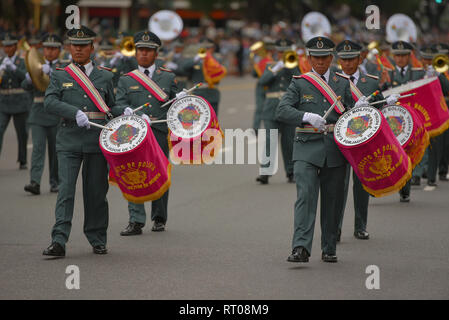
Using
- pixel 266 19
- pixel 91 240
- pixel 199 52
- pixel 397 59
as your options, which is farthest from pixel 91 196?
pixel 266 19

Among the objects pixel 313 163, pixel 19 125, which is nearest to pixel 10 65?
pixel 19 125

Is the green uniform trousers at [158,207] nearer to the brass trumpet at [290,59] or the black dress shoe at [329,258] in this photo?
the black dress shoe at [329,258]

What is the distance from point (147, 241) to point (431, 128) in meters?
4.84

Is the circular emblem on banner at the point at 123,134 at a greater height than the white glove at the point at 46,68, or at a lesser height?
lesser

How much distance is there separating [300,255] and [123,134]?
1.94 meters

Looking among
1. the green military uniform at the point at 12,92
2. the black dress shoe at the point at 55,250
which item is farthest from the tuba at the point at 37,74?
the black dress shoe at the point at 55,250

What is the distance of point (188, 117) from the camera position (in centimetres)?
1095

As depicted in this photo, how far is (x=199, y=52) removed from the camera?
19.2 meters

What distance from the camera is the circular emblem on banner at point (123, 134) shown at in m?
9.25

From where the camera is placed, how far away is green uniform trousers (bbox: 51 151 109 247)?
9641 millimetres

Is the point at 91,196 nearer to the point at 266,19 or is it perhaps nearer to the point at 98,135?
the point at 98,135

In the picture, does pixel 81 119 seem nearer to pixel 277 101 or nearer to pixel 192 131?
pixel 192 131

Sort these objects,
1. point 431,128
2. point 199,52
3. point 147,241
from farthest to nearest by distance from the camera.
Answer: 1. point 199,52
2. point 431,128
3. point 147,241

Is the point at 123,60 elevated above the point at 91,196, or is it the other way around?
the point at 123,60
